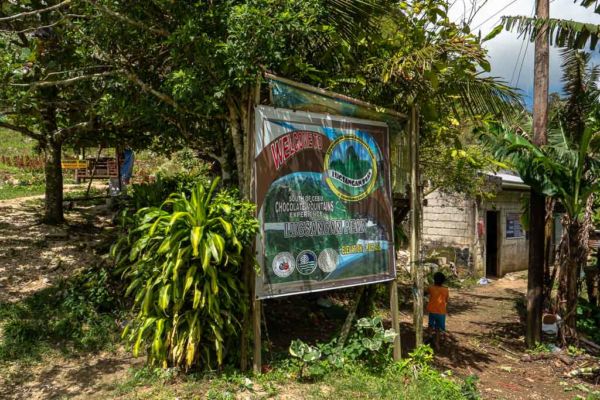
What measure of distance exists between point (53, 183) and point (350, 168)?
20.9 feet

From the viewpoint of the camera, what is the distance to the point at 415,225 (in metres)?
6.72

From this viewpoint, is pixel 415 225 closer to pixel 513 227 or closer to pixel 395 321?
pixel 395 321

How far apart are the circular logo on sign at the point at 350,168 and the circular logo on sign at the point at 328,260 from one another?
69 centimetres

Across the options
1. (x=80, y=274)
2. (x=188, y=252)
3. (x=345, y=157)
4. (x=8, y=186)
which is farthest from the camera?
(x=8, y=186)

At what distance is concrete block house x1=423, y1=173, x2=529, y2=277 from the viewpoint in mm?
15172

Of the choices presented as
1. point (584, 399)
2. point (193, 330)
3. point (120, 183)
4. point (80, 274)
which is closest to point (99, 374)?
point (193, 330)

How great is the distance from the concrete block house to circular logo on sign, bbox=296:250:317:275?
10.6 meters

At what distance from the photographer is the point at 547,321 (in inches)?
346

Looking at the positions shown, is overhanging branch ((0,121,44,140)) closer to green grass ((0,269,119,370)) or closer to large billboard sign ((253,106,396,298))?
green grass ((0,269,119,370))

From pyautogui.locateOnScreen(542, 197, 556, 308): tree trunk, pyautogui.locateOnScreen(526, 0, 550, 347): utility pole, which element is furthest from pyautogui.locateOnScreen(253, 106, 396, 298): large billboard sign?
pyautogui.locateOnScreen(542, 197, 556, 308): tree trunk

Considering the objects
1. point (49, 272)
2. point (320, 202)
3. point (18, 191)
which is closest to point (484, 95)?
point (320, 202)

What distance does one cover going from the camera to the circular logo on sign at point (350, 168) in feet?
19.0

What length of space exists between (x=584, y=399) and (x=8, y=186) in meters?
17.2

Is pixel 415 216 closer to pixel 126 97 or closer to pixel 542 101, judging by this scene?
pixel 542 101
